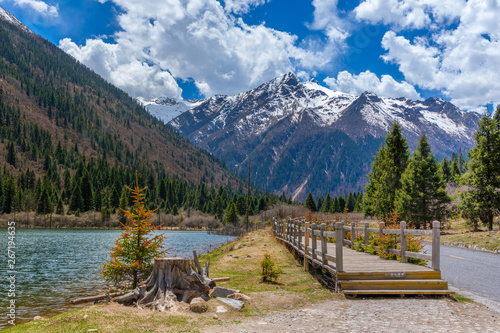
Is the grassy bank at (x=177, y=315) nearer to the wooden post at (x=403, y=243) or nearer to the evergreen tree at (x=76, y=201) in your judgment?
the wooden post at (x=403, y=243)

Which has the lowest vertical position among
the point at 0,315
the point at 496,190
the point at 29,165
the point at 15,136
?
the point at 0,315

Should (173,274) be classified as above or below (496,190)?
below

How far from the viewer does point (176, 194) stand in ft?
547

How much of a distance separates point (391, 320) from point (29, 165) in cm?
18505

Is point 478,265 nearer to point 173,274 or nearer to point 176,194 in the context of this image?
point 173,274

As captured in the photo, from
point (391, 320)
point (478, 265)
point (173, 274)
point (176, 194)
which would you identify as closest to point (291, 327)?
point (391, 320)

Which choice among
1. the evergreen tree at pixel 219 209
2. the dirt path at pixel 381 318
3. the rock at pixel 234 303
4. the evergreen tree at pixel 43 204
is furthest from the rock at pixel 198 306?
the evergreen tree at pixel 219 209

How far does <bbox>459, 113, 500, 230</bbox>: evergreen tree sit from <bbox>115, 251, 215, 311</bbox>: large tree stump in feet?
88.4

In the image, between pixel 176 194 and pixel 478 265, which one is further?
pixel 176 194

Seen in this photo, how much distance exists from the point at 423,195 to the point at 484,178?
15.8 ft

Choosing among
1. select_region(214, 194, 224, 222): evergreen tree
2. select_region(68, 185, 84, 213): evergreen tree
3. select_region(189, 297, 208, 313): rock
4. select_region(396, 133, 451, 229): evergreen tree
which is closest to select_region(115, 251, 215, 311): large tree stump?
select_region(189, 297, 208, 313): rock

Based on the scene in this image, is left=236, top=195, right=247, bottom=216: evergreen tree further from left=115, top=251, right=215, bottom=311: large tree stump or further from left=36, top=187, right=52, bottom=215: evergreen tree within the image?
left=115, top=251, right=215, bottom=311: large tree stump

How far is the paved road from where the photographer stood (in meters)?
10.7

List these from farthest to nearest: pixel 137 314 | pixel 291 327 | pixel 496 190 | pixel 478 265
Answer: pixel 496 190 < pixel 478 265 < pixel 137 314 < pixel 291 327
